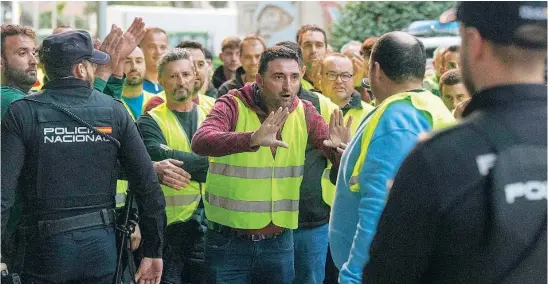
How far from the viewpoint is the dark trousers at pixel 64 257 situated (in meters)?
4.50

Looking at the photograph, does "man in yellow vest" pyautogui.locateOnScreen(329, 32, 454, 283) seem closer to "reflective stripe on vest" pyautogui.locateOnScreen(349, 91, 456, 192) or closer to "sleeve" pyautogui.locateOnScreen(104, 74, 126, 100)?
"reflective stripe on vest" pyautogui.locateOnScreen(349, 91, 456, 192)

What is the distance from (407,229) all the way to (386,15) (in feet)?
59.4

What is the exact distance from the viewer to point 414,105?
3807mm

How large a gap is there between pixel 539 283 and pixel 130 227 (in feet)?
9.68

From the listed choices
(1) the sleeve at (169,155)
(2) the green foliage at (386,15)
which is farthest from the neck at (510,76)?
(2) the green foliage at (386,15)

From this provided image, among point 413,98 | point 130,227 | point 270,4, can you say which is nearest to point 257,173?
point 130,227

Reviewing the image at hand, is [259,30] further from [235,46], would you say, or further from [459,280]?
[459,280]

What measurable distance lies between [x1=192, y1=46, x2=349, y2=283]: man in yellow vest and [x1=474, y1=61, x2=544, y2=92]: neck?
10.3ft

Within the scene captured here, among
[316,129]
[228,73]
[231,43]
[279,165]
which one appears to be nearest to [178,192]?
[279,165]

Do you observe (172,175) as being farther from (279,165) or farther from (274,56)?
(274,56)

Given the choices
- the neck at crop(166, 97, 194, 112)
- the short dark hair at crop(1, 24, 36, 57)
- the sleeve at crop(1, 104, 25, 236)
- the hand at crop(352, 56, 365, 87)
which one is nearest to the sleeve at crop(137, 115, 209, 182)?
the neck at crop(166, 97, 194, 112)

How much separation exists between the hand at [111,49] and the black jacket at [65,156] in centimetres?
84

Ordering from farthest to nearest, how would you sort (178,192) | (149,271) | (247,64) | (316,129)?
1. (247,64)
2. (178,192)
3. (316,129)
4. (149,271)

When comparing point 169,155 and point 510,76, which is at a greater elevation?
point 510,76
